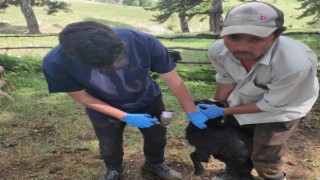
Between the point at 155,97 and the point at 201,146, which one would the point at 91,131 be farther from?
the point at 201,146

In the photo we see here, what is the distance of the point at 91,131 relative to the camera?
13.3ft

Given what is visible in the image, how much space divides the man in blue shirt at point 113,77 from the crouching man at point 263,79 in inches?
11.5

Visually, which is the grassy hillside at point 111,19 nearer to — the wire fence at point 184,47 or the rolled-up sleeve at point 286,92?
the wire fence at point 184,47

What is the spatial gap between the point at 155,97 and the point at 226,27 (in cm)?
97

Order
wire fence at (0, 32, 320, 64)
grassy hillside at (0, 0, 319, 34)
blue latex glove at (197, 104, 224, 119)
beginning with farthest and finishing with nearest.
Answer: grassy hillside at (0, 0, 319, 34)
wire fence at (0, 32, 320, 64)
blue latex glove at (197, 104, 224, 119)

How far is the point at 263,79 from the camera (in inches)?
79.6

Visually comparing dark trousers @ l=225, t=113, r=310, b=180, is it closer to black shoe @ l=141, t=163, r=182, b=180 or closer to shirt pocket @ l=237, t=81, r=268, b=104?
shirt pocket @ l=237, t=81, r=268, b=104

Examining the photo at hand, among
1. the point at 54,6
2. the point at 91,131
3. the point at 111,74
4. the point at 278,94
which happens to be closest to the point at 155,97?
the point at 111,74

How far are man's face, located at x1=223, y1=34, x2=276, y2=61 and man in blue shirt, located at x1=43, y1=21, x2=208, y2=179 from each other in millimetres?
587

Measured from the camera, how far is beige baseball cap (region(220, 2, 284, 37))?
5.66 feet

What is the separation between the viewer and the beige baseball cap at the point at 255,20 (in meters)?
1.72

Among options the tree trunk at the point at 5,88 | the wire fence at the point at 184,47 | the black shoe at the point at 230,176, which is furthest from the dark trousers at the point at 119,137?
the wire fence at the point at 184,47

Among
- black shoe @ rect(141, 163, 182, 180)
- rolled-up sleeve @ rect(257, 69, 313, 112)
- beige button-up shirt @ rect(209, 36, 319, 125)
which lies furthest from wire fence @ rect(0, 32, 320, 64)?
rolled-up sleeve @ rect(257, 69, 313, 112)

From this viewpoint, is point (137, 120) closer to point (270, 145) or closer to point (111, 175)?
point (111, 175)
